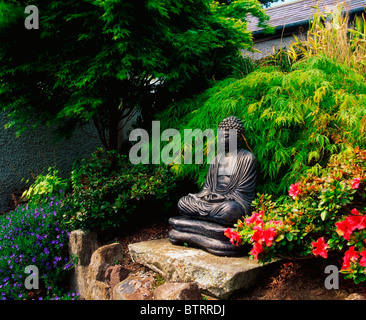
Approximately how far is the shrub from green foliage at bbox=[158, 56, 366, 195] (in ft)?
5.95

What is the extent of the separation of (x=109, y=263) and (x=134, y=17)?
10.8ft

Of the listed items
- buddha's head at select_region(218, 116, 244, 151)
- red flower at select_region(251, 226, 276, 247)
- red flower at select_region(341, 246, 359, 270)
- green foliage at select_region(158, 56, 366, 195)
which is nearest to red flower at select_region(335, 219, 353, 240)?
red flower at select_region(341, 246, 359, 270)

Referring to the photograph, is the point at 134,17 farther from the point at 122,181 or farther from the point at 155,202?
the point at 155,202

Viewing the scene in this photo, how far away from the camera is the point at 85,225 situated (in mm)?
4473

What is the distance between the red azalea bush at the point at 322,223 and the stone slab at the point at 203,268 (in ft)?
0.97

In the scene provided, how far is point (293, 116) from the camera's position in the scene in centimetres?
391

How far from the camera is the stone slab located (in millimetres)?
3146

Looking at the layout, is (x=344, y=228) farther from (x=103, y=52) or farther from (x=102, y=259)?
(x=103, y=52)

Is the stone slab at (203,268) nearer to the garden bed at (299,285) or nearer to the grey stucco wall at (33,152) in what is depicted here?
the garden bed at (299,285)

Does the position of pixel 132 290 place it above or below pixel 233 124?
below

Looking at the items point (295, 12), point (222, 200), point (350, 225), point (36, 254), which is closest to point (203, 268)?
point (222, 200)

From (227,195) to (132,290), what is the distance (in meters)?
1.49

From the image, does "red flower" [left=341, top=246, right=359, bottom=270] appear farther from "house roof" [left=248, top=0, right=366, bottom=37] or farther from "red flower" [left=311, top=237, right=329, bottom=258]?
"house roof" [left=248, top=0, right=366, bottom=37]

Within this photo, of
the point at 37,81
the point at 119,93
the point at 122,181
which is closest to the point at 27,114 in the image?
the point at 37,81
